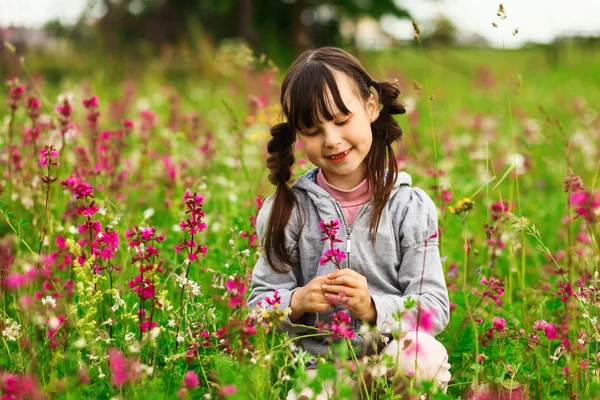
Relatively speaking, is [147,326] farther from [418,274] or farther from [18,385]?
[418,274]

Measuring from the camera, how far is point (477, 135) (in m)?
6.82

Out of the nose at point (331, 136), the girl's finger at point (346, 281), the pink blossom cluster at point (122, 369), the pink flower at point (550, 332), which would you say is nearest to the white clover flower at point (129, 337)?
the pink blossom cluster at point (122, 369)

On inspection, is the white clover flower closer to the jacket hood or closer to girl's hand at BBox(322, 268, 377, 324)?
girl's hand at BBox(322, 268, 377, 324)

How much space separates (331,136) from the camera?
233cm

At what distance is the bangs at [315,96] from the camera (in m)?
2.31

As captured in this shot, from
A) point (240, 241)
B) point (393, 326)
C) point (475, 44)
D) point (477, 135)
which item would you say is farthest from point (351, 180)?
point (475, 44)

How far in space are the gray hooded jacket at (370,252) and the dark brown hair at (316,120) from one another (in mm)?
40

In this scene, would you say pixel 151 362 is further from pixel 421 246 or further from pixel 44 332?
pixel 421 246

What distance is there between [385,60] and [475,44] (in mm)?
8800

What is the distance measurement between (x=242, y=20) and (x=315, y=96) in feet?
38.8

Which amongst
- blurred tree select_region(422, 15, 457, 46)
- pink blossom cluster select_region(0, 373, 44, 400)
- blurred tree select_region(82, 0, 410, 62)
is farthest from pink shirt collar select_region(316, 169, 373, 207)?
blurred tree select_region(422, 15, 457, 46)

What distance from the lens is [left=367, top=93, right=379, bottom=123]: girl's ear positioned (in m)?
2.52

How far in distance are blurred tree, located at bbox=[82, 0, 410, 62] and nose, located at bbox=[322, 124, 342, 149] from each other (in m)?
10.5

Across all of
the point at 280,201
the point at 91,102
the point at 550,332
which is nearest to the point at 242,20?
the point at 91,102
